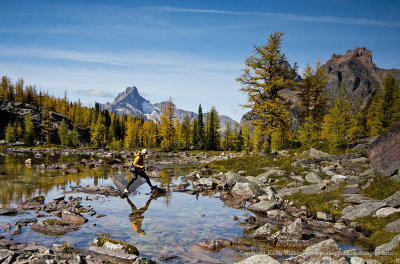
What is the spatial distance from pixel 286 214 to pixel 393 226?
4257mm

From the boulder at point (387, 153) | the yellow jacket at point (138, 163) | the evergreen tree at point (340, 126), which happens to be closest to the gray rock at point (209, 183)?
the yellow jacket at point (138, 163)

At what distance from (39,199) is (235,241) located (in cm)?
1092

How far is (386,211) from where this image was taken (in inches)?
420

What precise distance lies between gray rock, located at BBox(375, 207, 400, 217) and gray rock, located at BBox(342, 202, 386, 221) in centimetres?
18

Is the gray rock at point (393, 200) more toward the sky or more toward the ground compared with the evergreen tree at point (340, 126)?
more toward the ground

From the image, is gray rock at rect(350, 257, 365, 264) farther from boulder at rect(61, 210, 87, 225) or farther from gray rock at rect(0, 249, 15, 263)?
boulder at rect(61, 210, 87, 225)

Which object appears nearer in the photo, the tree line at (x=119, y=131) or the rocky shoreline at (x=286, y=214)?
the rocky shoreline at (x=286, y=214)

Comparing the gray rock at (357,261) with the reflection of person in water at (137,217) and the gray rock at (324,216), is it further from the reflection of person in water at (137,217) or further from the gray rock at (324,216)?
the reflection of person in water at (137,217)

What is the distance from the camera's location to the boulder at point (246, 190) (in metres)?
16.6

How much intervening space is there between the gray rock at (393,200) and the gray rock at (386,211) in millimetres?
301

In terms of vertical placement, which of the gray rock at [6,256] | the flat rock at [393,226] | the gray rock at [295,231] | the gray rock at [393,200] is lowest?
the gray rock at [295,231]

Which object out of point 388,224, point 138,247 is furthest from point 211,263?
point 388,224

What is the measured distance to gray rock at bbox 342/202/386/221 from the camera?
11031mm

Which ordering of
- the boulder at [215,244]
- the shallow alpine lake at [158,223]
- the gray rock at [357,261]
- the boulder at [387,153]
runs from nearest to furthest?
the gray rock at [357,261]
the shallow alpine lake at [158,223]
the boulder at [215,244]
the boulder at [387,153]
